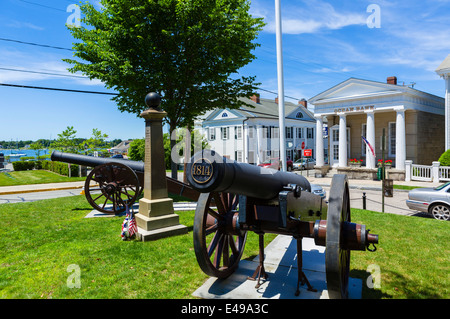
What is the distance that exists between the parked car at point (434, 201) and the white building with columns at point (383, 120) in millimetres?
13217

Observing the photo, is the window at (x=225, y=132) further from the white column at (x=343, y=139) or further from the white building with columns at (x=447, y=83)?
the white building with columns at (x=447, y=83)

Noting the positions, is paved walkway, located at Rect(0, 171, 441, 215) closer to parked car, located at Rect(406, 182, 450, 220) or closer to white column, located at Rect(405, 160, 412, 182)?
white column, located at Rect(405, 160, 412, 182)

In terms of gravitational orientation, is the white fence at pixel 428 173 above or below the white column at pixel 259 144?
below

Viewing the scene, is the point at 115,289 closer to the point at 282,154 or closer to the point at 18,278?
the point at 18,278

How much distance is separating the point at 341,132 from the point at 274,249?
20.8m

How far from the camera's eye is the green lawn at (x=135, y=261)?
14.8ft

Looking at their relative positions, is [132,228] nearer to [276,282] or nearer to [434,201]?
[276,282]

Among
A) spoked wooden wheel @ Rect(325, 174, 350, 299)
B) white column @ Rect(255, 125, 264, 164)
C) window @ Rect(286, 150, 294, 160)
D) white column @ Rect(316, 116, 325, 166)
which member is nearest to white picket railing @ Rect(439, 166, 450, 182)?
white column @ Rect(316, 116, 325, 166)

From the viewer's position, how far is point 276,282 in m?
4.70

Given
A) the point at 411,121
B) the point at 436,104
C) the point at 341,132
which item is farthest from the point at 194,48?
the point at 436,104

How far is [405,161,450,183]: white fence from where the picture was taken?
64.5ft

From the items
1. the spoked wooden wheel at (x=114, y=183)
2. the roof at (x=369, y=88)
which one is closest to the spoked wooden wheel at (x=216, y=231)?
the spoked wooden wheel at (x=114, y=183)

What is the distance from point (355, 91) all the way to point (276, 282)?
2349 centimetres

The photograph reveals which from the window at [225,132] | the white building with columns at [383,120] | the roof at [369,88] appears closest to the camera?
the roof at [369,88]
